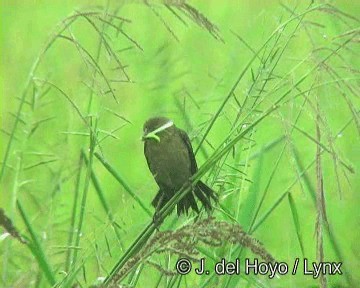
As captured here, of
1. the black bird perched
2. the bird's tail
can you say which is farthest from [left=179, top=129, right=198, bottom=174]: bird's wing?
the bird's tail

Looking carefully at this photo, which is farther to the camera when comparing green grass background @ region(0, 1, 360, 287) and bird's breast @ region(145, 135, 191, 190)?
bird's breast @ region(145, 135, 191, 190)

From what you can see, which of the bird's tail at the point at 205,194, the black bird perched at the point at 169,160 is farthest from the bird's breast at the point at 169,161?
the bird's tail at the point at 205,194

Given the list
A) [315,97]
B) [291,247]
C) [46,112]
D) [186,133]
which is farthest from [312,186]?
[46,112]

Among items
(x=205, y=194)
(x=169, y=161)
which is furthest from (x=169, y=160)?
(x=205, y=194)

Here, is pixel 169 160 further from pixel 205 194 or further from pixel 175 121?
pixel 205 194

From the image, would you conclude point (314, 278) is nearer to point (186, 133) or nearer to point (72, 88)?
point (186, 133)

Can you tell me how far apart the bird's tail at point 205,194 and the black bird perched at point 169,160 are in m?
0.02

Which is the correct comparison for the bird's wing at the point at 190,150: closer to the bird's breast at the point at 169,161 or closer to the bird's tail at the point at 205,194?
the bird's breast at the point at 169,161

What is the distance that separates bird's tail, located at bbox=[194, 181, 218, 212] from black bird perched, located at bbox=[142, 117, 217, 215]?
0.02m

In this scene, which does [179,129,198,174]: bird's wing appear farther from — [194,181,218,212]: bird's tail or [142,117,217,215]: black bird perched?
[194,181,218,212]: bird's tail

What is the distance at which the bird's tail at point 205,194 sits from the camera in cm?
135

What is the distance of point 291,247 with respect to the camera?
1591 mm

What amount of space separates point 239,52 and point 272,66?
46 cm

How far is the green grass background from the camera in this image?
4.18 feet
